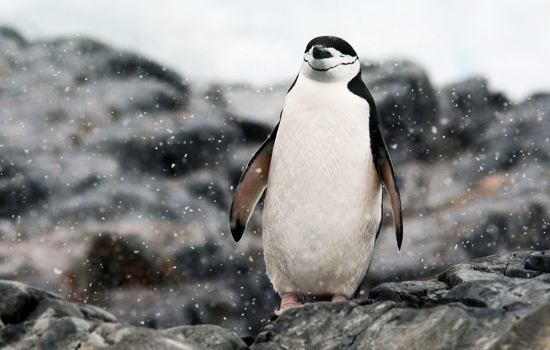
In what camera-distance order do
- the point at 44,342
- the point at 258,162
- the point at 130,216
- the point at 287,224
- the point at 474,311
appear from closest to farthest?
the point at 44,342
the point at 474,311
the point at 287,224
the point at 258,162
the point at 130,216

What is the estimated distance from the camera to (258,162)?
258 cm

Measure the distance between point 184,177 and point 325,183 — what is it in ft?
7.83


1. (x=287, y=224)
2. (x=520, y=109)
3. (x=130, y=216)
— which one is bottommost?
(x=130, y=216)

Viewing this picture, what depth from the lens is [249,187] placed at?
260cm

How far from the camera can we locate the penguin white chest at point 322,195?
7.19 ft

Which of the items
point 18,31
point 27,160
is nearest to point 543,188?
point 27,160

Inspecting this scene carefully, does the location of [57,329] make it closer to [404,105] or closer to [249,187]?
[249,187]

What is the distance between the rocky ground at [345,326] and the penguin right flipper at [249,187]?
35.7 inches

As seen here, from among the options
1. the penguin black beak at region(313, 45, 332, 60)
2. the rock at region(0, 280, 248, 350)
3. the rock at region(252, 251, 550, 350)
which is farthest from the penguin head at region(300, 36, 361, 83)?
the rock at region(0, 280, 248, 350)

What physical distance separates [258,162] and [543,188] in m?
3.04

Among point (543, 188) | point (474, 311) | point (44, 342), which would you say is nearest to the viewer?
point (44, 342)

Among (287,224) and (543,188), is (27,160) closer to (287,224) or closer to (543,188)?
(287,224)

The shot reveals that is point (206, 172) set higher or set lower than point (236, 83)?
lower

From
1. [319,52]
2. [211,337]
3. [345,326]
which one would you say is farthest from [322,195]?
[211,337]
